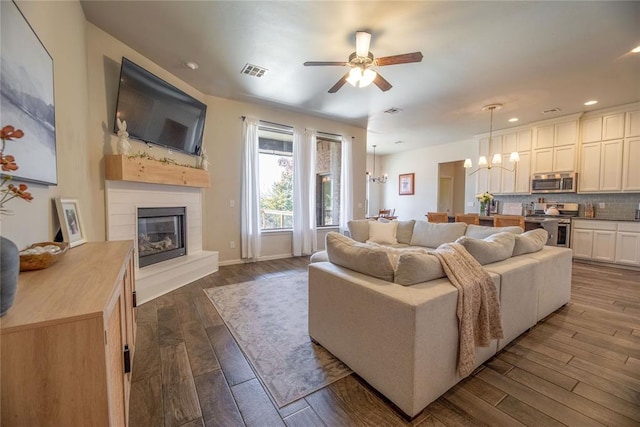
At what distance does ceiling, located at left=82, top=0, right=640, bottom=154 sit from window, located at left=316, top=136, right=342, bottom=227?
157 centimetres

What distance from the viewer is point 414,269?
1578 millimetres

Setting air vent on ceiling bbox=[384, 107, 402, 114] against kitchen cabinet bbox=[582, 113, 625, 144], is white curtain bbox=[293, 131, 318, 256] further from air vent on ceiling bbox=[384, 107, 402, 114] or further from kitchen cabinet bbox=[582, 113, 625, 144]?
kitchen cabinet bbox=[582, 113, 625, 144]

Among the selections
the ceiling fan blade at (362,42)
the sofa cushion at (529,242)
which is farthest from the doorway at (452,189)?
the ceiling fan blade at (362,42)

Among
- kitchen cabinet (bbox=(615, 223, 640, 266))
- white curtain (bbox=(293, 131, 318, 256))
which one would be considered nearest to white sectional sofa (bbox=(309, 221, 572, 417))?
white curtain (bbox=(293, 131, 318, 256))

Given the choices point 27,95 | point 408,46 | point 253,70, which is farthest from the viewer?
point 253,70

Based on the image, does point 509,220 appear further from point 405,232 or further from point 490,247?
point 490,247

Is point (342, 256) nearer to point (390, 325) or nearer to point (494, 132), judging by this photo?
point (390, 325)

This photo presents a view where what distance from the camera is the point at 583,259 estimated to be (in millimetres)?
4984

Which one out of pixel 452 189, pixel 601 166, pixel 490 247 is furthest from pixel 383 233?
pixel 452 189

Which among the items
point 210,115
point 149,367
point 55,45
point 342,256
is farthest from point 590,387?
point 210,115

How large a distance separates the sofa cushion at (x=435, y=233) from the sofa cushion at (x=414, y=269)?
2330 millimetres

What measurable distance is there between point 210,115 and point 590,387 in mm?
5192

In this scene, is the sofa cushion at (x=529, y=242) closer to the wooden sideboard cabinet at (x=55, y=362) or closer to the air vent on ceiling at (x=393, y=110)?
the wooden sideboard cabinet at (x=55, y=362)

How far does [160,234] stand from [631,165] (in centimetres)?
763
